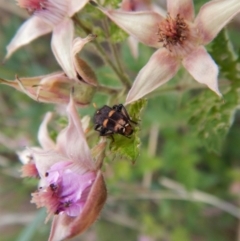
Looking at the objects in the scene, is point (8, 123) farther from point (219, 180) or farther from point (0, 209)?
point (219, 180)

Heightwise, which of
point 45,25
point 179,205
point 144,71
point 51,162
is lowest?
point 179,205

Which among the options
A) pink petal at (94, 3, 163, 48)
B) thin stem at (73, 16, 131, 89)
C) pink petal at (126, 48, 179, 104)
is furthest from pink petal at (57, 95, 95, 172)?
thin stem at (73, 16, 131, 89)

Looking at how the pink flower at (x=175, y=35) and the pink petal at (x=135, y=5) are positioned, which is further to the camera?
the pink petal at (x=135, y=5)

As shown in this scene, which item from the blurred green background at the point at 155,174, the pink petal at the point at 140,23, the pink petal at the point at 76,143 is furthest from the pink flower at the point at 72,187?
the blurred green background at the point at 155,174

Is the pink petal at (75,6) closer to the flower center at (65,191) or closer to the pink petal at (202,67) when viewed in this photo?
the pink petal at (202,67)

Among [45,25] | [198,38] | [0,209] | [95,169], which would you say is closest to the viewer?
[95,169]

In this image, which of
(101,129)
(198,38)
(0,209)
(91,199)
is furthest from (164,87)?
(0,209)
